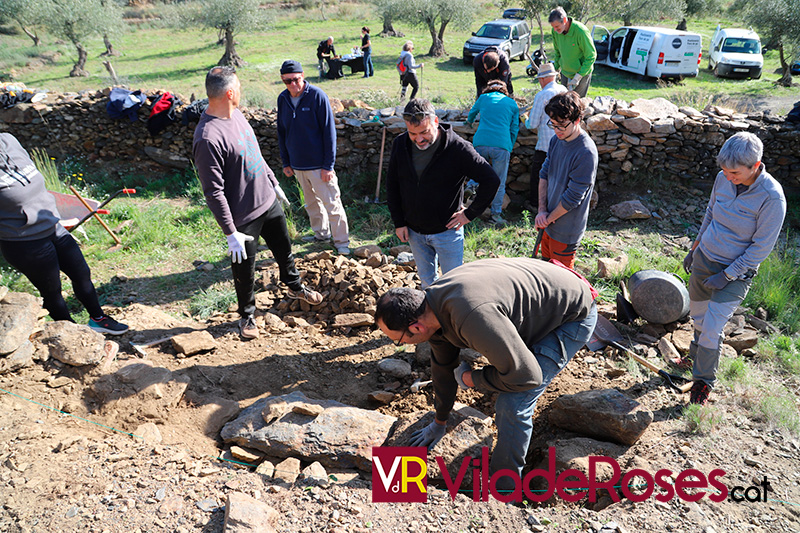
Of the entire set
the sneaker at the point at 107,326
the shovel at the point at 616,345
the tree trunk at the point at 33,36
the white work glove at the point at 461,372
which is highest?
the tree trunk at the point at 33,36

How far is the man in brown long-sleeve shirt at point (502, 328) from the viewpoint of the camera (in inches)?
86.7

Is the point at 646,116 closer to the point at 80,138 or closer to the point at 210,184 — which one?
the point at 210,184

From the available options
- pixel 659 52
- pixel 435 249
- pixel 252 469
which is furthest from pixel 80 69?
pixel 252 469

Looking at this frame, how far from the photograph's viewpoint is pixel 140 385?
3.38 metres

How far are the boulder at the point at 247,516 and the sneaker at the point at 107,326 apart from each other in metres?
2.14

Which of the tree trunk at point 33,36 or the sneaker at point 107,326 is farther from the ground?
the tree trunk at point 33,36

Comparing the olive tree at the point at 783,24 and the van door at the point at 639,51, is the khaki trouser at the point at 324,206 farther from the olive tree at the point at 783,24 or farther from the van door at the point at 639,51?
the olive tree at the point at 783,24

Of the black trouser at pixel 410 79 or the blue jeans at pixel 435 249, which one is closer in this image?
the blue jeans at pixel 435 249

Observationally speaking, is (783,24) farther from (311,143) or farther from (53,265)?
(53,265)

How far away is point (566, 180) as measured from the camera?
353 centimetres

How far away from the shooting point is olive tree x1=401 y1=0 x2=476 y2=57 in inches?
765

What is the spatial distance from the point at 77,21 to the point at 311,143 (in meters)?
17.5

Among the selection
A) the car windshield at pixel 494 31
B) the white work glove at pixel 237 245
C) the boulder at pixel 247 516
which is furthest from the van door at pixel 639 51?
the boulder at pixel 247 516

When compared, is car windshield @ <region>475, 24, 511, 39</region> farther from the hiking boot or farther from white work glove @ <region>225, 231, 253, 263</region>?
white work glove @ <region>225, 231, 253, 263</region>
